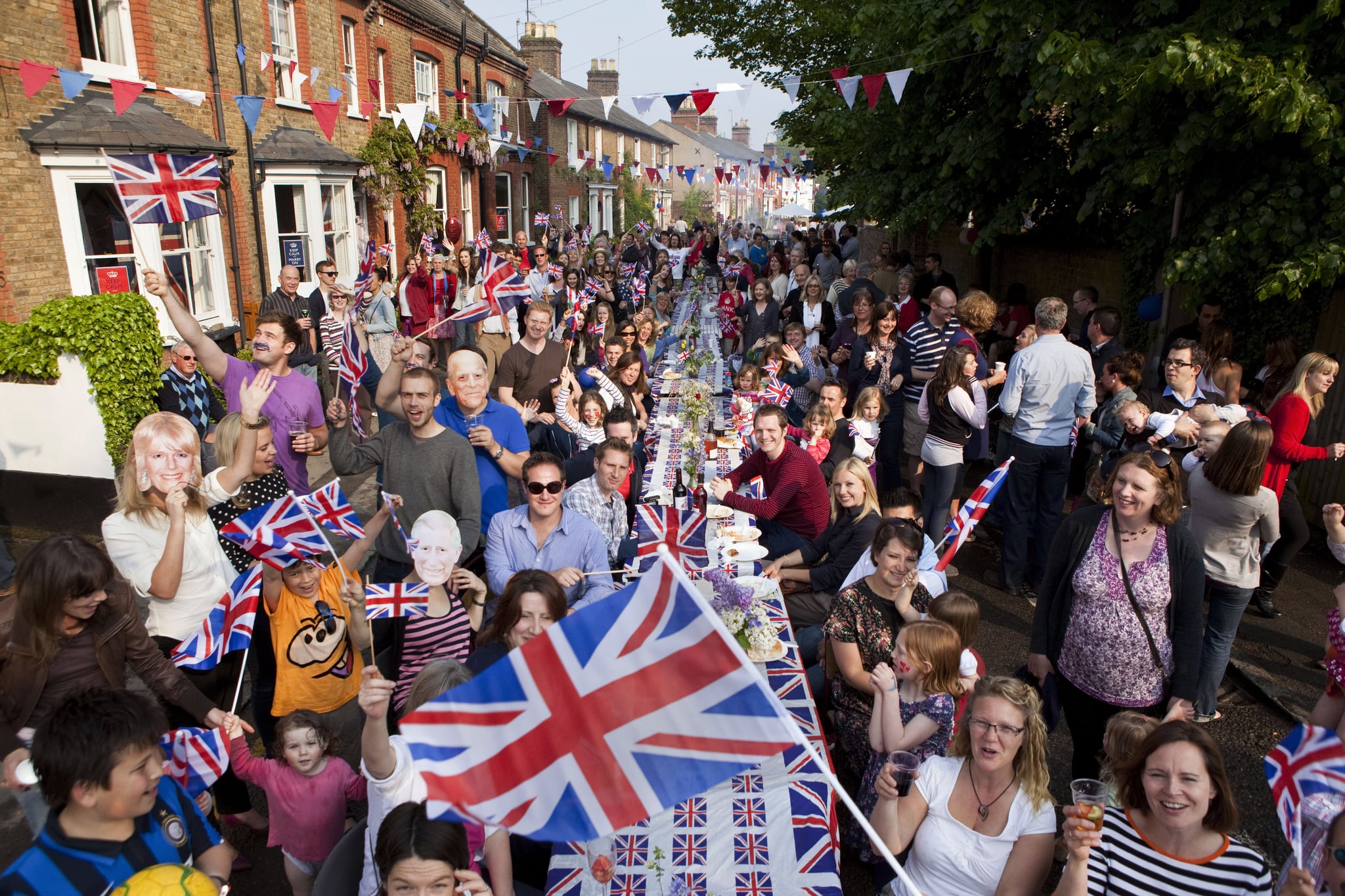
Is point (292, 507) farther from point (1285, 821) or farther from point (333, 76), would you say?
point (333, 76)

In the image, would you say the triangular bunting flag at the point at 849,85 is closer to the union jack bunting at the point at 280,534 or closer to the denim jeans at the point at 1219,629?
the denim jeans at the point at 1219,629

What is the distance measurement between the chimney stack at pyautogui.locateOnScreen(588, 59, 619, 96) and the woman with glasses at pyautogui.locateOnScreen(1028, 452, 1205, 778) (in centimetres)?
5037

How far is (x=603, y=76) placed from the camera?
4972 cm

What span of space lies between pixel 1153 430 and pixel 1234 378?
1.35 metres

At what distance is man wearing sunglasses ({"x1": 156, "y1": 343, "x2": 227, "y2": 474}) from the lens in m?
6.64

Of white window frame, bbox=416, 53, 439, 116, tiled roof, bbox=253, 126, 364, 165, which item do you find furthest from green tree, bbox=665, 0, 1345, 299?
white window frame, bbox=416, 53, 439, 116

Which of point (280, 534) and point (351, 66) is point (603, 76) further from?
point (280, 534)

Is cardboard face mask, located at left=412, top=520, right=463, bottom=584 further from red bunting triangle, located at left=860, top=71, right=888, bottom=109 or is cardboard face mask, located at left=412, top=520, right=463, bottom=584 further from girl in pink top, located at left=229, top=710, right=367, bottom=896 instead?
red bunting triangle, located at left=860, top=71, right=888, bottom=109

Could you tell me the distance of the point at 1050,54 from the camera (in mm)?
6816

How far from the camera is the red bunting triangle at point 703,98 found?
10703 millimetres

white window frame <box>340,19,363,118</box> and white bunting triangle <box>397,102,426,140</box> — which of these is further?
white window frame <box>340,19,363,118</box>

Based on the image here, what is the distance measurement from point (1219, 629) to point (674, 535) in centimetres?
302

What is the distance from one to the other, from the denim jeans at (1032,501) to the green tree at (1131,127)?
2048 mm

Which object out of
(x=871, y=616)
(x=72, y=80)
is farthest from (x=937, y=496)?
(x=72, y=80)
